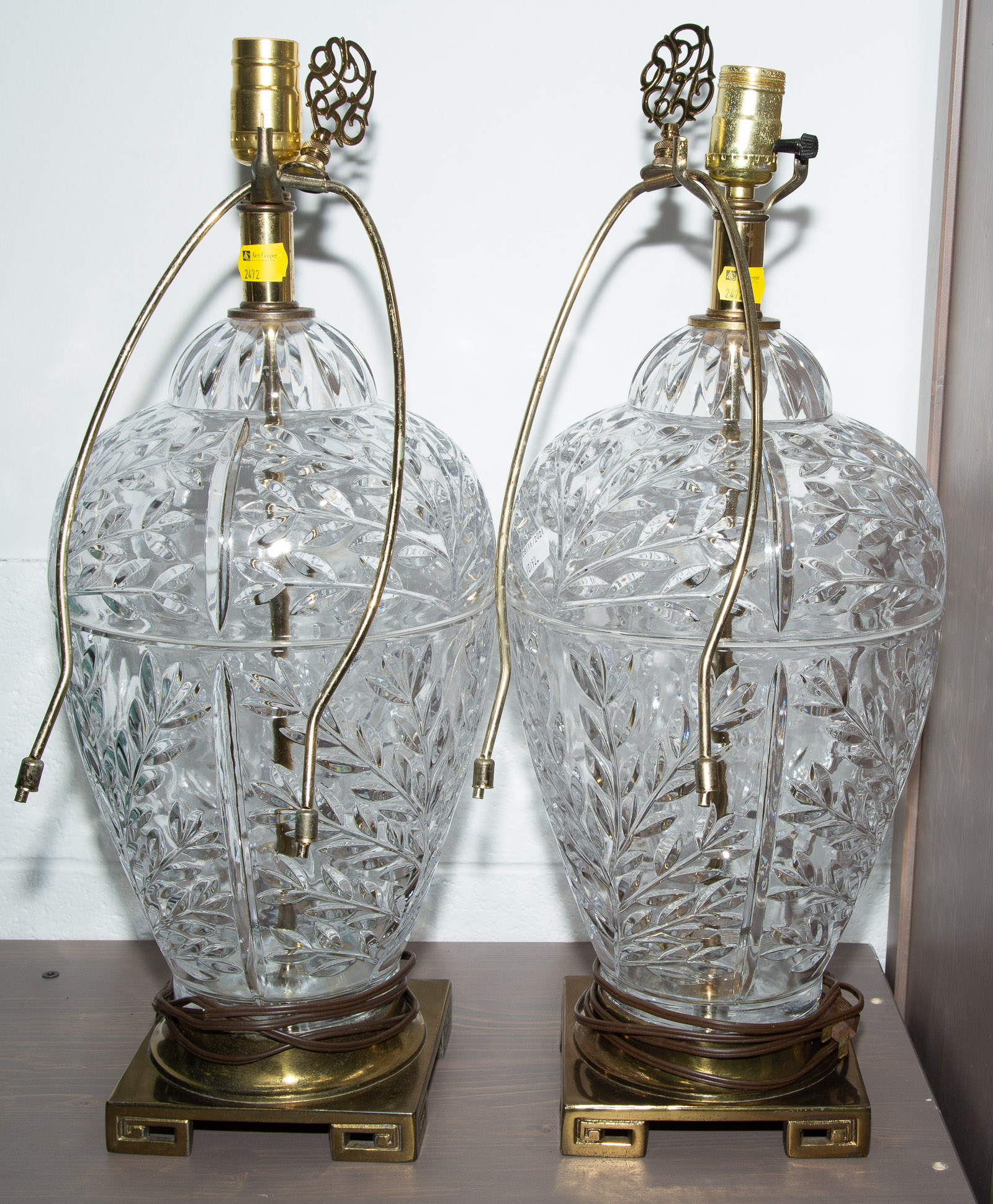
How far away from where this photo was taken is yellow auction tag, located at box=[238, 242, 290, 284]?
86 cm

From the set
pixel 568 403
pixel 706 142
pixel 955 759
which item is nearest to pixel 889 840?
pixel 955 759

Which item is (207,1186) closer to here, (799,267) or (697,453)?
(697,453)

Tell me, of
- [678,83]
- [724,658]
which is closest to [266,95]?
[678,83]

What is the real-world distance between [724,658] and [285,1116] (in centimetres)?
45

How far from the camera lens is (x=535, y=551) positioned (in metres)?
0.88

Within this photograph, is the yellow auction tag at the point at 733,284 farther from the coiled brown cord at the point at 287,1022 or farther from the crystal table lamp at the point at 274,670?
the coiled brown cord at the point at 287,1022

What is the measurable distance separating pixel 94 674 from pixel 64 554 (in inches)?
3.8

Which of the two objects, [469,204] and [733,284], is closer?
[733,284]

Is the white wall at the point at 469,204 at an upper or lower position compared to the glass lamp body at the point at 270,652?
upper

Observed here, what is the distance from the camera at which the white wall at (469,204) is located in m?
1.06

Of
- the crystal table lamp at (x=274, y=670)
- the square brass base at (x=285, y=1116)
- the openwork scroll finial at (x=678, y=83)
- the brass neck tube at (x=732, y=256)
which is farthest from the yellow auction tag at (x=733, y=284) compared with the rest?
the square brass base at (x=285, y=1116)

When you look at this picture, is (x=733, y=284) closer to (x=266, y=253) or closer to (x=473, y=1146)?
(x=266, y=253)

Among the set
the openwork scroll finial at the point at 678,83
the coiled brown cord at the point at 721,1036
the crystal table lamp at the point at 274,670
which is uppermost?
the openwork scroll finial at the point at 678,83

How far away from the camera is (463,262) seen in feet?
3.62
